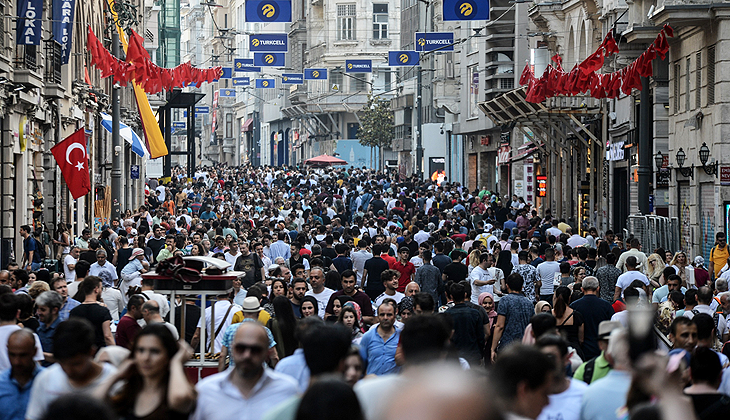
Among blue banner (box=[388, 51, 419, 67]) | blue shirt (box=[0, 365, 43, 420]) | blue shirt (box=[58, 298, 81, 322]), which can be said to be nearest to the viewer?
blue shirt (box=[0, 365, 43, 420])

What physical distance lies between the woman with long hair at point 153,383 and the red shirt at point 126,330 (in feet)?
14.4

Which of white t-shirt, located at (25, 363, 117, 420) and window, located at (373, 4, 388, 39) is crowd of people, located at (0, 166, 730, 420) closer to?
white t-shirt, located at (25, 363, 117, 420)

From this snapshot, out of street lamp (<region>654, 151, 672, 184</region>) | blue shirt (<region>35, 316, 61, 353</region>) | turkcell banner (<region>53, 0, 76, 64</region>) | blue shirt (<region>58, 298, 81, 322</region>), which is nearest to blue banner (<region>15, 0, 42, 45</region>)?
turkcell banner (<region>53, 0, 76, 64</region>)

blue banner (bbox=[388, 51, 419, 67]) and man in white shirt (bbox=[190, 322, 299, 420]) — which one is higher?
blue banner (bbox=[388, 51, 419, 67])

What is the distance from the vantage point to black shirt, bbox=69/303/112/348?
9156 millimetres

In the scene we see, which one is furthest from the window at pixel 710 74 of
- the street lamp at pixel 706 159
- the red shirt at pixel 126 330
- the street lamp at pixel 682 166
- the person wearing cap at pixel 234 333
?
the red shirt at pixel 126 330

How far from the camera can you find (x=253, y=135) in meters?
112

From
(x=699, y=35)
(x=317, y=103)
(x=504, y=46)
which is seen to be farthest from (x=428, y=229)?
(x=317, y=103)

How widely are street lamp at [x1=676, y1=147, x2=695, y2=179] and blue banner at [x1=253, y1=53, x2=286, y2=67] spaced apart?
2387 centimetres

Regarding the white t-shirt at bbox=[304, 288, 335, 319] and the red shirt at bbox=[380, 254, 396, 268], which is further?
the red shirt at bbox=[380, 254, 396, 268]

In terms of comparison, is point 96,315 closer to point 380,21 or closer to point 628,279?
point 628,279

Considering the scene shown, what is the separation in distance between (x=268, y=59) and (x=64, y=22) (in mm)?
24372

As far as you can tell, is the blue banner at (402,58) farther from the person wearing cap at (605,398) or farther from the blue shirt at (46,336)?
the person wearing cap at (605,398)

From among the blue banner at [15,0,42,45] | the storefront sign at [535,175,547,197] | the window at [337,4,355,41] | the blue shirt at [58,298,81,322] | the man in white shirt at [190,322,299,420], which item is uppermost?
the window at [337,4,355,41]
